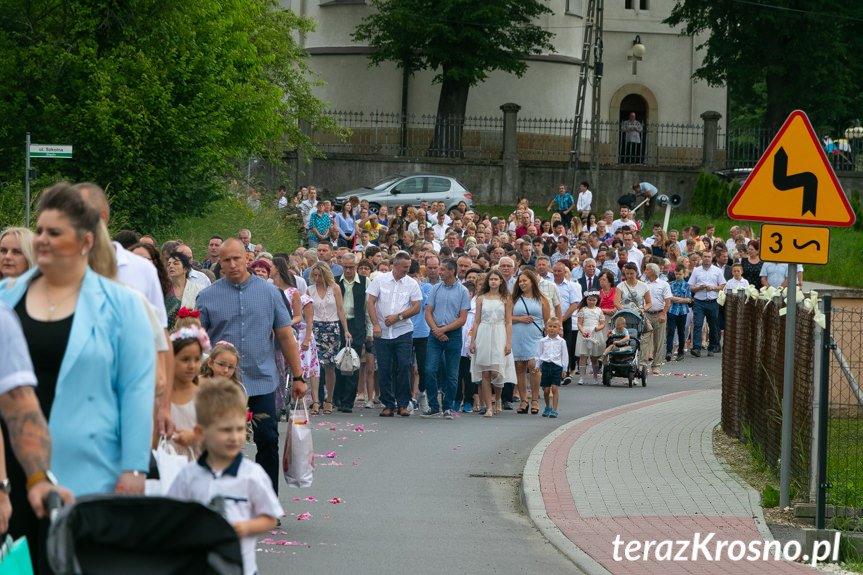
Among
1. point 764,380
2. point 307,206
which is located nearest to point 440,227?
point 307,206

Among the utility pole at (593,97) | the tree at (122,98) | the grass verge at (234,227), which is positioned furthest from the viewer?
the utility pole at (593,97)

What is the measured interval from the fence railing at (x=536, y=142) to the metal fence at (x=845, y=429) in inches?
1428

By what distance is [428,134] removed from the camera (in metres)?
48.8

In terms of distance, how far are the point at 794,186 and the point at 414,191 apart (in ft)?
99.0

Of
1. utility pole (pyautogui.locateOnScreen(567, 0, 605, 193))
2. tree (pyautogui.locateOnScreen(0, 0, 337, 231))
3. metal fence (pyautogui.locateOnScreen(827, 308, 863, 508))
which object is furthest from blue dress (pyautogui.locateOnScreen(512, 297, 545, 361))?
utility pole (pyautogui.locateOnScreen(567, 0, 605, 193))

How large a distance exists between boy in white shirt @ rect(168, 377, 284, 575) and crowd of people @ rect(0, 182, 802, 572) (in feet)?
0.04

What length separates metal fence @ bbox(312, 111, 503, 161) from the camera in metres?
47.6

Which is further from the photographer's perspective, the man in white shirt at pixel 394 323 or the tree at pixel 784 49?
the tree at pixel 784 49

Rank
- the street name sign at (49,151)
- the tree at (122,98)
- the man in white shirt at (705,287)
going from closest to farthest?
the street name sign at (49,151) < the man in white shirt at (705,287) < the tree at (122,98)

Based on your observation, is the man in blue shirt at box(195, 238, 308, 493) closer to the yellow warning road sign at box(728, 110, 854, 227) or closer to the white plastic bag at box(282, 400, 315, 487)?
the white plastic bag at box(282, 400, 315, 487)

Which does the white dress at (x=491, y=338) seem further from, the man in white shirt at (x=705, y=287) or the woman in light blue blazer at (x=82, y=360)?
the woman in light blue blazer at (x=82, y=360)

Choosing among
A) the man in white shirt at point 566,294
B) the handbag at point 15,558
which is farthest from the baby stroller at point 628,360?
the handbag at point 15,558

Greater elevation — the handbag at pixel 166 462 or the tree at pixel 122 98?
the tree at pixel 122 98

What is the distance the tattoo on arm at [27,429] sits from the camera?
16.6 feet
